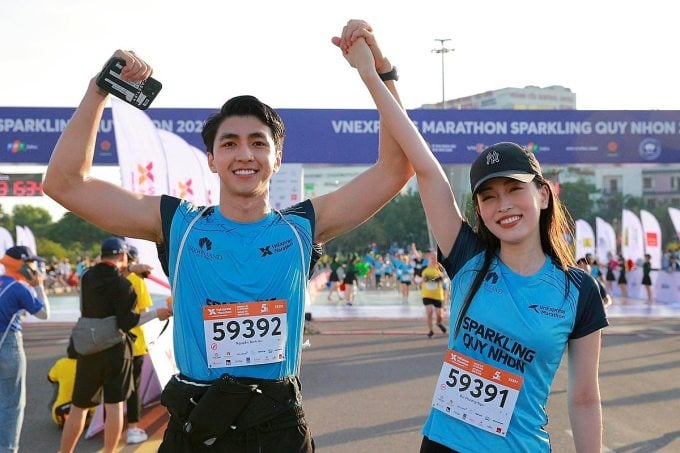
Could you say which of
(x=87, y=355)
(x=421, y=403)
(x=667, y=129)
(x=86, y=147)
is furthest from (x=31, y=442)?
(x=667, y=129)

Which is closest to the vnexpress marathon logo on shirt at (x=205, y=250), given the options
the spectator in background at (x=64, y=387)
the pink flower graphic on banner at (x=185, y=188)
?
the spectator in background at (x=64, y=387)

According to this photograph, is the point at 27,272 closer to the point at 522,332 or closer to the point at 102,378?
the point at 102,378

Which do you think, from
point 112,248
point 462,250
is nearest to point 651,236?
point 112,248

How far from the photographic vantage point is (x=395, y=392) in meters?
7.95

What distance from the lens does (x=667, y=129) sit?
1859cm

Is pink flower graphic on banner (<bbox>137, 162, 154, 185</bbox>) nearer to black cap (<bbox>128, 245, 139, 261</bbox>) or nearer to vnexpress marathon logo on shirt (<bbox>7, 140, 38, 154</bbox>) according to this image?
black cap (<bbox>128, 245, 139, 261</bbox>)

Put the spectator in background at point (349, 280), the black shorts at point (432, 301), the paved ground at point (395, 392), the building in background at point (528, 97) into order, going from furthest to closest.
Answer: the building in background at point (528, 97) < the spectator in background at point (349, 280) < the black shorts at point (432, 301) < the paved ground at point (395, 392)

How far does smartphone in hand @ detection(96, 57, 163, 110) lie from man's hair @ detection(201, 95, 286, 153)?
24cm

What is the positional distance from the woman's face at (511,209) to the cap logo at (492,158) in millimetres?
62

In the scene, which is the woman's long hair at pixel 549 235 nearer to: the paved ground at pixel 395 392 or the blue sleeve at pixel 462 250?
the blue sleeve at pixel 462 250

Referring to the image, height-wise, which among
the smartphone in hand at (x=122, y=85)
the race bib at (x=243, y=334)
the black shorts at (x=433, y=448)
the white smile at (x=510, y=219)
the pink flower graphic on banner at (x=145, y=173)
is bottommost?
the black shorts at (x=433, y=448)

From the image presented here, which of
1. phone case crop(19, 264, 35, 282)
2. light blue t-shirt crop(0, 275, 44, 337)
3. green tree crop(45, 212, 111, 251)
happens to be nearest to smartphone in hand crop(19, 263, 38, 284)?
phone case crop(19, 264, 35, 282)

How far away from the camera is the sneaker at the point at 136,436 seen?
6.04 meters

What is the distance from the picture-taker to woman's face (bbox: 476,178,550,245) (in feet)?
7.55
